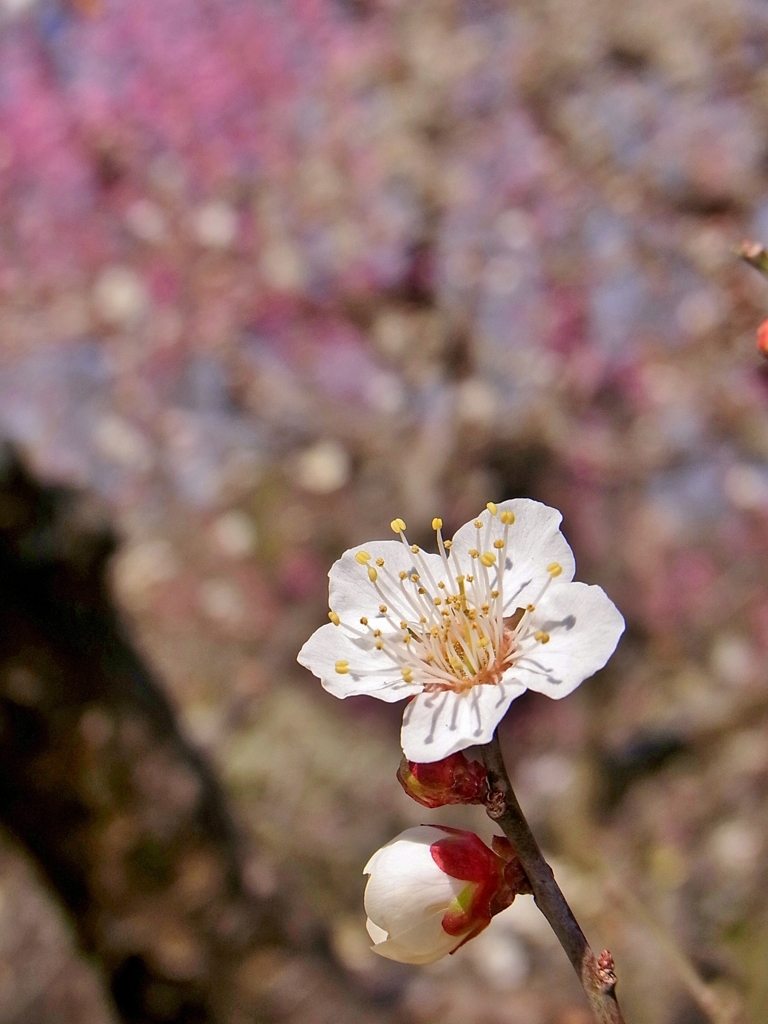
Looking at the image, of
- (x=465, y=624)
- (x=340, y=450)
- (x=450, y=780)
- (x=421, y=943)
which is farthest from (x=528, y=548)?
(x=340, y=450)

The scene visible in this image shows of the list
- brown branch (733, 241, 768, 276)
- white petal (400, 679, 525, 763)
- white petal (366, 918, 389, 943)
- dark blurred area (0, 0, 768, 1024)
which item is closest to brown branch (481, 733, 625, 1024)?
white petal (400, 679, 525, 763)

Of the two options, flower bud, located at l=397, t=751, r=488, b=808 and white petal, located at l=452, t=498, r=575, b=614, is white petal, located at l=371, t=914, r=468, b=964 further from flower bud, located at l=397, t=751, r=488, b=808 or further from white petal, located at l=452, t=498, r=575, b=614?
white petal, located at l=452, t=498, r=575, b=614

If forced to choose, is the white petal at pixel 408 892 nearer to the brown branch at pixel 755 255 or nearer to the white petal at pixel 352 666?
the white petal at pixel 352 666

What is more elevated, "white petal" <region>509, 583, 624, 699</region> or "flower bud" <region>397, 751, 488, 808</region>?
"white petal" <region>509, 583, 624, 699</region>

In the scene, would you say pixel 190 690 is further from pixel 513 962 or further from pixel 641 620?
pixel 641 620

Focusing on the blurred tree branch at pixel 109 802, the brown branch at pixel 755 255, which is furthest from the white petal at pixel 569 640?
the blurred tree branch at pixel 109 802

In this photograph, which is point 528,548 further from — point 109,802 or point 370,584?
point 109,802

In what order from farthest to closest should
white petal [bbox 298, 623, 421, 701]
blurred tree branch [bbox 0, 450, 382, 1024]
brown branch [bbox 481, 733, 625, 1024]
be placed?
blurred tree branch [bbox 0, 450, 382, 1024], white petal [bbox 298, 623, 421, 701], brown branch [bbox 481, 733, 625, 1024]
